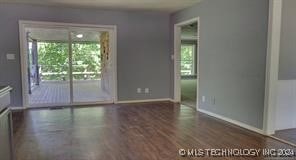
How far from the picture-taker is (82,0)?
471cm

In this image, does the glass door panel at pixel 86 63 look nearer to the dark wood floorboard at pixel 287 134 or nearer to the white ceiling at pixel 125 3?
the white ceiling at pixel 125 3

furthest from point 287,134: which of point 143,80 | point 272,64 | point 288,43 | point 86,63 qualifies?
point 86,63

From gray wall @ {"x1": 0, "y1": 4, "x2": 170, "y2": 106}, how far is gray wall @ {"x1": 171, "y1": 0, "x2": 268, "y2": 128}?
55.3 inches

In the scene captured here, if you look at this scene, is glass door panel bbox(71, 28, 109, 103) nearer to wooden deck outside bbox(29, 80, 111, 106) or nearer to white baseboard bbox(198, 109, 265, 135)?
wooden deck outside bbox(29, 80, 111, 106)

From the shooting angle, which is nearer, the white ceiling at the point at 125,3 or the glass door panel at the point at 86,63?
the white ceiling at the point at 125,3

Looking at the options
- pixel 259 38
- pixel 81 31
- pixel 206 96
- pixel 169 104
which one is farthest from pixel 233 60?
pixel 81 31

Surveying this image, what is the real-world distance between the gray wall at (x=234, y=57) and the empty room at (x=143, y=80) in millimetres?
18

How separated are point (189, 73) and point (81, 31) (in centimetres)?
934

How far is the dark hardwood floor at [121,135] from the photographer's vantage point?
2822mm

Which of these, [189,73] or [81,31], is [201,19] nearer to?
[81,31]

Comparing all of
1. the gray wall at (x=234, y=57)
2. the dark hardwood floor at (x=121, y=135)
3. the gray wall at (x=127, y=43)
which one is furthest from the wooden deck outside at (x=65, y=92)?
the gray wall at (x=234, y=57)

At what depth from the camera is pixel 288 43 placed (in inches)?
138

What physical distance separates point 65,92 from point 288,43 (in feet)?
16.3

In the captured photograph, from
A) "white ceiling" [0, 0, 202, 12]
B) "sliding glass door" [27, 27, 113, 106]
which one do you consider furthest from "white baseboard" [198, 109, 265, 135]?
"sliding glass door" [27, 27, 113, 106]
